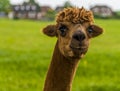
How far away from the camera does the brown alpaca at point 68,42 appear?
3.92 meters

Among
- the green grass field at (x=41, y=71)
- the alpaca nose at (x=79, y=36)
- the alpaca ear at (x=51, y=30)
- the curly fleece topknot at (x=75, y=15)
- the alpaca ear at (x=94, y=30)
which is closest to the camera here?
the alpaca nose at (x=79, y=36)

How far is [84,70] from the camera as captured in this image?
13.4 meters

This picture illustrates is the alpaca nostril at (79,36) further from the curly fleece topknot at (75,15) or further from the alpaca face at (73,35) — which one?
the curly fleece topknot at (75,15)

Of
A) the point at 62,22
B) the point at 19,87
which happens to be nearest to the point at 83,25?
the point at 62,22

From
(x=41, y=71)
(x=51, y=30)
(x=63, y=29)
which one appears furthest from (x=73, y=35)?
(x=41, y=71)

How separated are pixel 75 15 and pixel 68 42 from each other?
234 millimetres

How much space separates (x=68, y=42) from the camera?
4.06 metres

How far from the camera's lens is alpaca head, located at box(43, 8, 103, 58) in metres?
3.88

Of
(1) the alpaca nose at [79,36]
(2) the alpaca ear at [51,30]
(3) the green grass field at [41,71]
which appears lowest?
(3) the green grass field at [41,71]

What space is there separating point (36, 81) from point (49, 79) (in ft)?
25.4

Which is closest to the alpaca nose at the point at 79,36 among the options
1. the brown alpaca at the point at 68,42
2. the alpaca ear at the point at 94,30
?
the brown alpaca at the point at 68,42

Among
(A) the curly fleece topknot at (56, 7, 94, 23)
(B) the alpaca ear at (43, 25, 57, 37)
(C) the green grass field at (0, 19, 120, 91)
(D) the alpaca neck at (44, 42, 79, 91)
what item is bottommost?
(C) the green grass field at (0, 19, 120, 91)

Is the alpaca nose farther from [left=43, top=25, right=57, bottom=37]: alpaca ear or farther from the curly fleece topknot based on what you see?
[left=43, top=25, right=57, bottom=37]: alpaca ear

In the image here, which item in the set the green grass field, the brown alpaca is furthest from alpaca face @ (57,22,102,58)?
the green grass field
